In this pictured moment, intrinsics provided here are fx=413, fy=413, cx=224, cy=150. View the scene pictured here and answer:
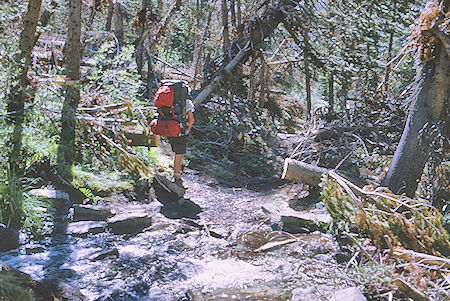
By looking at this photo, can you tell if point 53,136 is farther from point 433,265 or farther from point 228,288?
point 433,265

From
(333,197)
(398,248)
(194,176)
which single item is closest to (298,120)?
(194,176)

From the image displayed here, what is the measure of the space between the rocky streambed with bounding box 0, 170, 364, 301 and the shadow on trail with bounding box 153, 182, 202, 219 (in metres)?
0.02

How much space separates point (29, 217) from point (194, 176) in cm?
453

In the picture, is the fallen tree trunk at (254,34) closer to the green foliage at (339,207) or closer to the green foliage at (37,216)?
the green foliage at (339,207)

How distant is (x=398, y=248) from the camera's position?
5.15 m

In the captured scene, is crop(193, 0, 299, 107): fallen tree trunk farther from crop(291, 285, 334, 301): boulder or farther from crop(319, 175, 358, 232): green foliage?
crop(291, 285, 334, 301): boulder

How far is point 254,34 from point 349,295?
9.20 metres

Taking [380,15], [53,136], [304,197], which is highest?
[380,15]

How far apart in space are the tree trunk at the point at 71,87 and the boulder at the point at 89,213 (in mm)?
1308

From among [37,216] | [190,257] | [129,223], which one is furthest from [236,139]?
[37,216]

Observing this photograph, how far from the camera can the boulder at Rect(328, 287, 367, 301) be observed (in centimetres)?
438

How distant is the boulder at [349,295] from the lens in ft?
14.4

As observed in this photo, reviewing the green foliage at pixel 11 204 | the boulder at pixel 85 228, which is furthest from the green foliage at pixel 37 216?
the boulder at pixel 85 228

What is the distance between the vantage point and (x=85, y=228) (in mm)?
6133
